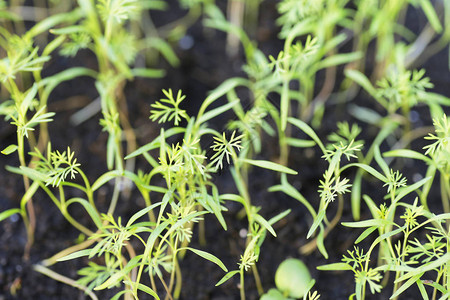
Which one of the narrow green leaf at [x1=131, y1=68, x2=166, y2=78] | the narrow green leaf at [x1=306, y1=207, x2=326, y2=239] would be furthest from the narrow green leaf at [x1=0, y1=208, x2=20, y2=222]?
the narrow green leaf at [x1=306, y1=207, x2=326, y2=239]

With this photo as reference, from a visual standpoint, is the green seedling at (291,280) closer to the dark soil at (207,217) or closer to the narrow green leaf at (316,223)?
the dark soil at (207,217)

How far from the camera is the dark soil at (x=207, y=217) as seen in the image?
1312mm

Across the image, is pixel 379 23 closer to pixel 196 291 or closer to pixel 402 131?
pixel 402 131

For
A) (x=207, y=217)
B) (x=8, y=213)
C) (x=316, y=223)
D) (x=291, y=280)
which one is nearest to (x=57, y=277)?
(x=8, y=213)

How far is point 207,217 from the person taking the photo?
1437 mm

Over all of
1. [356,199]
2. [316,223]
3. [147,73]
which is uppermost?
[147,73]

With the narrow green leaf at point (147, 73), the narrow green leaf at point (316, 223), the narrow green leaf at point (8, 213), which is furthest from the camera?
the narrow green leaf at point (147, 73)

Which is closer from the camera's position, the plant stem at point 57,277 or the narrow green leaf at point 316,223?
the narrow green leaf at point 316,223

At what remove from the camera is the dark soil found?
1312 millimetres

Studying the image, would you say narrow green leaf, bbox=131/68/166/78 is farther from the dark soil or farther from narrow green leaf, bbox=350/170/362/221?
narrow green leaf, bbox=350/170/362/221

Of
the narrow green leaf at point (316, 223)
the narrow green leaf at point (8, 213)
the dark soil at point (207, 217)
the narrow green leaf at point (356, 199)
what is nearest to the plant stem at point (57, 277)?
the dark soil at point (207, 217)

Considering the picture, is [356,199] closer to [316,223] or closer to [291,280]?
[291,280]

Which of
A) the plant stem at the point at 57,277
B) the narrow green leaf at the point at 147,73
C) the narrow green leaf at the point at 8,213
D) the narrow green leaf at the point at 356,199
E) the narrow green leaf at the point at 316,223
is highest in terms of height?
the narrow green leaf at the point at 147,73

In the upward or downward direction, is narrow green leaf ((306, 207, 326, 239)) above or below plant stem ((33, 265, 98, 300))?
above
